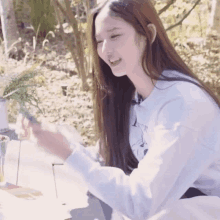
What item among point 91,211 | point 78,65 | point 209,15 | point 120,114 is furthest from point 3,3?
point 91,211

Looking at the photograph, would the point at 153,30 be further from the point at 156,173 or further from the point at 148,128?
the point at 156,173

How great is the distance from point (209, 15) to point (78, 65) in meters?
2.29

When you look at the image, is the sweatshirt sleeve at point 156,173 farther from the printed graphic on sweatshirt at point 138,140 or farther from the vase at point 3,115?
the vase at point 3,115

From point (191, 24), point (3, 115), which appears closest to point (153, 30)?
point (3, 115)

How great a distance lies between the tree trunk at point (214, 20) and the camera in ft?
16.0

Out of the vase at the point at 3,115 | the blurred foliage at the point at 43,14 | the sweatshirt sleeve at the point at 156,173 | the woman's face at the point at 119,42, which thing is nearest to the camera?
the sweatshirt sleeve at the point at 156,173

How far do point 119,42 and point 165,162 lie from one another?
0.43 meters

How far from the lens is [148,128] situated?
106cm

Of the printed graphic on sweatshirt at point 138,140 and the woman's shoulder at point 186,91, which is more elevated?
the woman's shoulder at point 186,91

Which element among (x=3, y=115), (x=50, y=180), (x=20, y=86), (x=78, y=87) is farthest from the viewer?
(x=78, y=87)

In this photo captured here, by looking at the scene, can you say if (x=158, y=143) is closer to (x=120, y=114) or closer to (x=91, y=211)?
(x=91, y=211)

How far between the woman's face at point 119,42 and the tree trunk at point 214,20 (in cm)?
404

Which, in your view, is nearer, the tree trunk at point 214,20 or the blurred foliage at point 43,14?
the tree trunk at point 214,20

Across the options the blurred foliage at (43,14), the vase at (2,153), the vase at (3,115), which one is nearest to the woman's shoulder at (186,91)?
the vase at (2,153)
